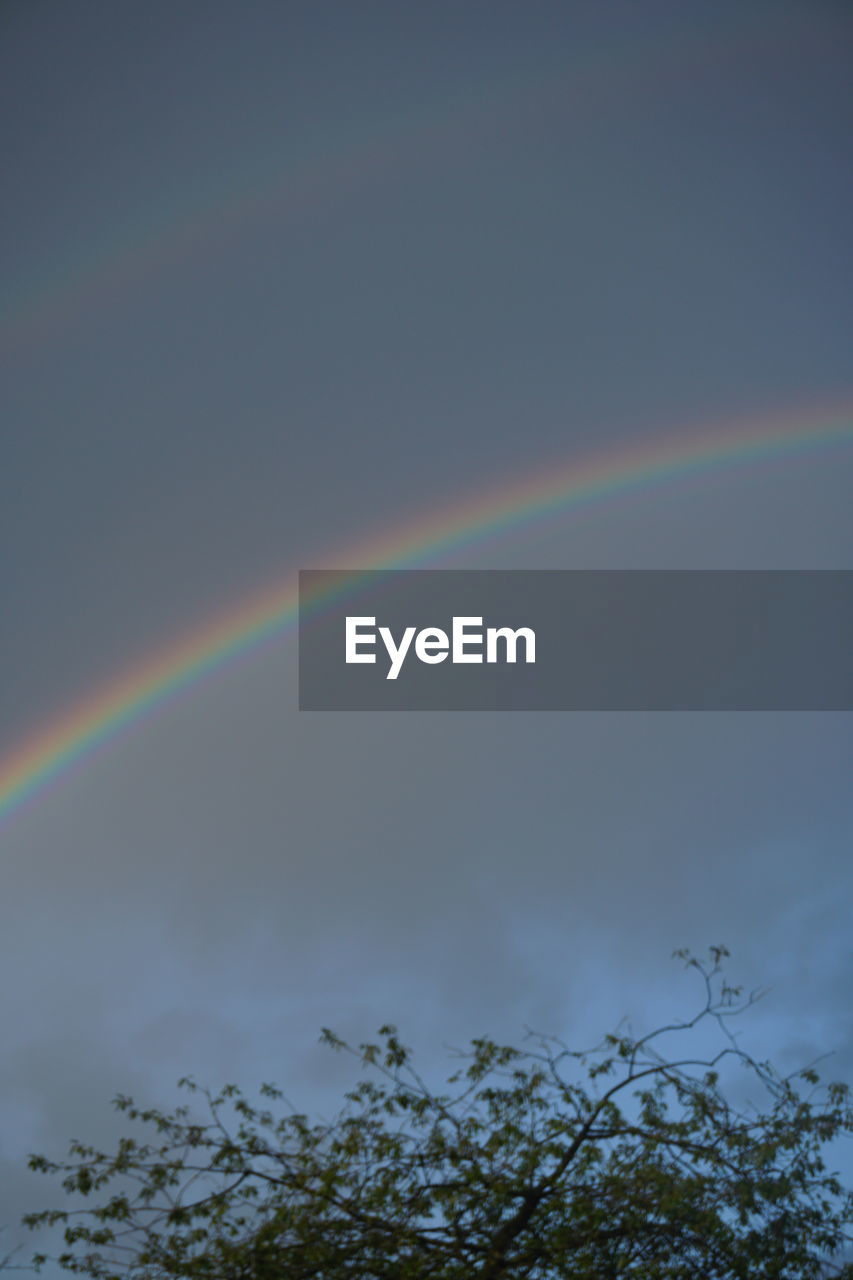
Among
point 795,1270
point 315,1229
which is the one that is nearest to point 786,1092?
point 795,1270

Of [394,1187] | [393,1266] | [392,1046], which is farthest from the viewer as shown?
[392,1046]

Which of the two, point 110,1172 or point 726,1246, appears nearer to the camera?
point 726,1246

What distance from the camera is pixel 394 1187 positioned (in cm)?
895

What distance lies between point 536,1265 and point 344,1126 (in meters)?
1.98

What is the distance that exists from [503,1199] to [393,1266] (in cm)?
105

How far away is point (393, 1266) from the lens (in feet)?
27.6

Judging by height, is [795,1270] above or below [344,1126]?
below

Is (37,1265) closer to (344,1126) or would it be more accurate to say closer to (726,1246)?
(344,1126)

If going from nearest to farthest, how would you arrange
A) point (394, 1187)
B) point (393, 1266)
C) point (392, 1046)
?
1. point (393, 1266)
2. point (394, 1187)
3. point (392, 1046)

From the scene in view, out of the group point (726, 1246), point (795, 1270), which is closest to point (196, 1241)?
point (726, 1246)

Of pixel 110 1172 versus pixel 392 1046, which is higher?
pixel 392 1046

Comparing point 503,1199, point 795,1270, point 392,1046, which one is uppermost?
point 392,1046

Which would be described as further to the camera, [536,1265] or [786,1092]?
[786,1092]

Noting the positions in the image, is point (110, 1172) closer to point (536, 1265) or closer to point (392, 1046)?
point (392, 1046)
